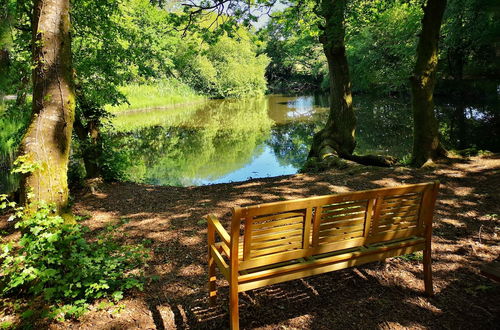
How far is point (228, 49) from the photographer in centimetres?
4566

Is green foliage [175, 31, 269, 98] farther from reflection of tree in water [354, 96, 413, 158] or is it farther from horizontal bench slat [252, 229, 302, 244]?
horizontal bench slat [252, 229, 302, 244]

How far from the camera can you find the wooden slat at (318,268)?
2560 mm

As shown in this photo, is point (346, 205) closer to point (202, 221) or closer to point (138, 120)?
point (202, 221)

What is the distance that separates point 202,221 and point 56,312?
2581 millimetres

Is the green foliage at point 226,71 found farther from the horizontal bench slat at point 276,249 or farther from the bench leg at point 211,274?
the horizontal bench slat at point 276,249

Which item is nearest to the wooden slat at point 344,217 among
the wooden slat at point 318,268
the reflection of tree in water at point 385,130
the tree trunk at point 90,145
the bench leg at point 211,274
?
the wooden slat at point 318,268

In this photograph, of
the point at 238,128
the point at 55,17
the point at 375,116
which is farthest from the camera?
the point at 375,116

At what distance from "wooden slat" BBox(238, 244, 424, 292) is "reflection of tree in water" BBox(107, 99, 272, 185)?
7.04m

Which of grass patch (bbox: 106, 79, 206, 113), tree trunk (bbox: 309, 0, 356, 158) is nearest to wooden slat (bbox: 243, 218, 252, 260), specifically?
tree trunk (bbox: 309, 0, 356, 158)

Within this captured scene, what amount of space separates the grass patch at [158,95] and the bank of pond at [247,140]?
11.9 feet

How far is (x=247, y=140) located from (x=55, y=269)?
47.5 ft

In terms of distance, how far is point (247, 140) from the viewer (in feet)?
55.8

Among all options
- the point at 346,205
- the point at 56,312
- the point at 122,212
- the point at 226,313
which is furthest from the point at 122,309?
the point at 122,212

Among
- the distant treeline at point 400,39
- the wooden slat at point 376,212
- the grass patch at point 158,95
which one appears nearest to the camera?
the wooden slat at point 376,212
